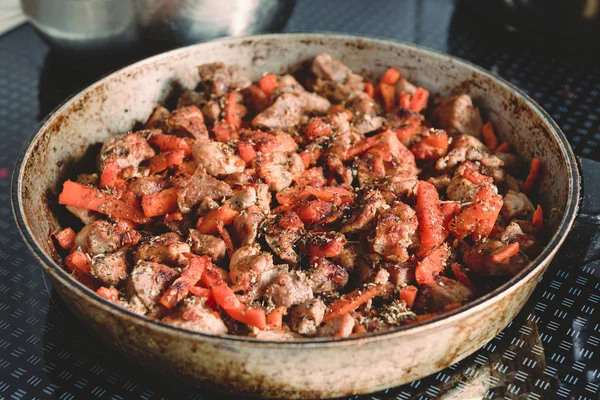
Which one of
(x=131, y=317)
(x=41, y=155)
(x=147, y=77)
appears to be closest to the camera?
(x=131, y=317)

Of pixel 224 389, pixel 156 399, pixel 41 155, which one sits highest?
pixel 41 155

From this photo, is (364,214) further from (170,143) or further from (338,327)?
(170,143)

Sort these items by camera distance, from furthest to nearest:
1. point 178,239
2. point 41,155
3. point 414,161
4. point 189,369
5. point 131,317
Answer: point 414,161
point 41,155
point 178,239
point 189,369
point 131,317

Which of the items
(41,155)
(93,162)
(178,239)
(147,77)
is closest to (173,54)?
(147,77)

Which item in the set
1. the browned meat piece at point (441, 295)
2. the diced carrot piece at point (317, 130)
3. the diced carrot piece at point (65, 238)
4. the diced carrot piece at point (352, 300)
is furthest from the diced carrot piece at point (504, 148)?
the diced carrot piece at point (65, 238)

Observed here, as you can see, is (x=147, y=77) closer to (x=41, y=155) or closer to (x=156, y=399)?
(x=41, y=155)

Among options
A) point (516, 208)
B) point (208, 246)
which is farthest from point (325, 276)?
point (516, 208)

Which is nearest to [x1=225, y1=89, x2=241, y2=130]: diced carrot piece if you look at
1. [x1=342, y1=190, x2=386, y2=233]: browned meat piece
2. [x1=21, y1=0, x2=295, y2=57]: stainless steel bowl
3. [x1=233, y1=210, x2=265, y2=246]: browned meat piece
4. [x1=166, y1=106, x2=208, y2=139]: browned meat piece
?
[x1=166, y1=106, x2=208, y2=139]: browned meat piece
